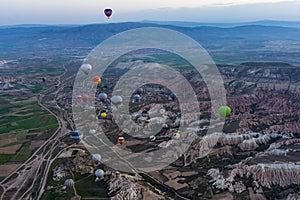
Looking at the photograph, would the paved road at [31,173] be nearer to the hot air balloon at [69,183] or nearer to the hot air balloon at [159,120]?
the hot air balloon at [69,183]

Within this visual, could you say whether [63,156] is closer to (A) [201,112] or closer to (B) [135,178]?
(B) [135,178]

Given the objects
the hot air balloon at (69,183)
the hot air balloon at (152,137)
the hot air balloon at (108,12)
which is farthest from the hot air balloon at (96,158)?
the hot air balloon at (108,12)

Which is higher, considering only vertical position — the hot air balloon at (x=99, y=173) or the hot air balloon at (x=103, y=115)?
the hot air balloon at (x=103, y=115)

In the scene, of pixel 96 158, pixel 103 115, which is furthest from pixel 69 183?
pixel 103 115

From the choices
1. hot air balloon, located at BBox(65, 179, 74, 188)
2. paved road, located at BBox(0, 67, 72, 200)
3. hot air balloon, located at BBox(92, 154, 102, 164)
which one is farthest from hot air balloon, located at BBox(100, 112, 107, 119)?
hot air balloon, located at BBox(65, 179, 74, 188)

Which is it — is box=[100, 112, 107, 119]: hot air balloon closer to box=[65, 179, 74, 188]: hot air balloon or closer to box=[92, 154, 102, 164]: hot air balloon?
box=[92, 154, 102, 164]: hot air balloon

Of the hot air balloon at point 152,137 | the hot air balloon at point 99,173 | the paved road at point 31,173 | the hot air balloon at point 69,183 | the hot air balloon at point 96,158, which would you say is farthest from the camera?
the hot air balloon at point 152,137

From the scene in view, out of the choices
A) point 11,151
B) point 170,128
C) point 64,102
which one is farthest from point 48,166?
point 64,102

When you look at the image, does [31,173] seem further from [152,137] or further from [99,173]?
[152,137]

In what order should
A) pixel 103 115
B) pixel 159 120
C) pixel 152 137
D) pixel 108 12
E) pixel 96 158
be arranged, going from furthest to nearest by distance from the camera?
pixel 103 115 < pixel 159 120 < pixel 152 137 < pixel 108 12 < pixel 96 158

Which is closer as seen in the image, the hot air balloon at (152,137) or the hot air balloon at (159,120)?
the hot air balloon at (152,137)

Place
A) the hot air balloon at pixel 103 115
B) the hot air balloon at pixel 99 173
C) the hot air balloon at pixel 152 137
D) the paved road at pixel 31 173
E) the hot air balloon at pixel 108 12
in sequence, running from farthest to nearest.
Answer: the hot air balloon at pixel 103 115 < the hot air balloon at pixel 152 137 < the hot air balloon at pixel 108 12 < the hot air balloon at pixel 99 173 < the paved road at pixel 31 173
